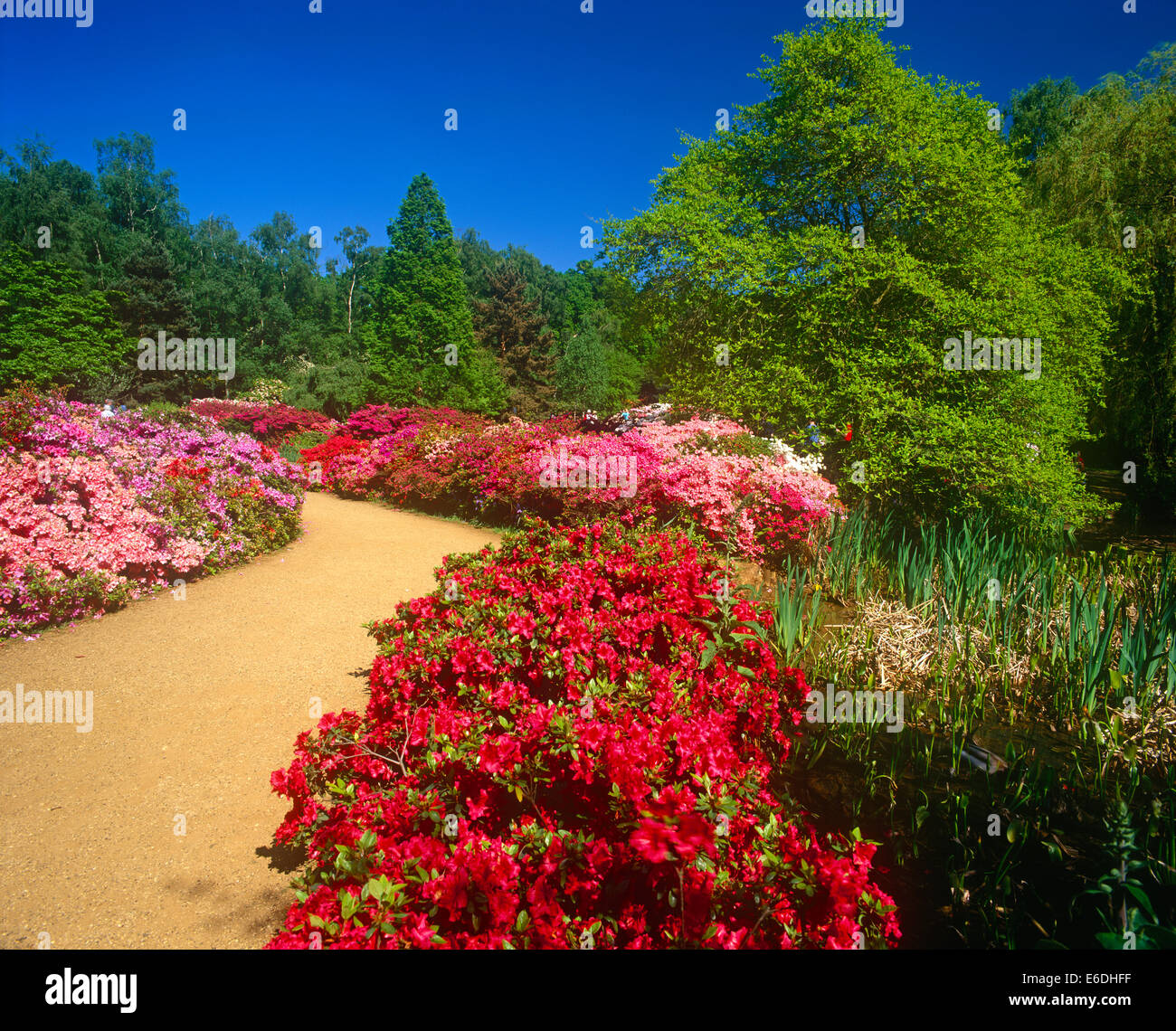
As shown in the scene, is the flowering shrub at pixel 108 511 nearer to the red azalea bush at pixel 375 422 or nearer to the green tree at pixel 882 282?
the red azalea bush at pixel 375 422

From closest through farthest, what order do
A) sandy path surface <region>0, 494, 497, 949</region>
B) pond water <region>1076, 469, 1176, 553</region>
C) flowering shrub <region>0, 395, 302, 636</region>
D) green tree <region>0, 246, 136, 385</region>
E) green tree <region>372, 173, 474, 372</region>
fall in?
1. sandy path surface <region>0, 494, 497, 949</region>
2. flowering shrub <region>0, 395, 302, 636</region>
3. pond water <region>1076, 469, 1176, 553</region>
4. green tree <region>372, 173, 474, 372</region>
5. green tree <region>0, 246, 136, 385</region>

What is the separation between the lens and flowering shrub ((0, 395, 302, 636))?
15.5 feet

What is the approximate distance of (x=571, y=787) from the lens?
2.20m

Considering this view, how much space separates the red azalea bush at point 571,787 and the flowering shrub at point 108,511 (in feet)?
10.8

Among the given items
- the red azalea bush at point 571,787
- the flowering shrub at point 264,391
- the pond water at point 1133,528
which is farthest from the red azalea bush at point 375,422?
the flowering shrub at point 264,391

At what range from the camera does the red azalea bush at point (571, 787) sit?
5.29 ft

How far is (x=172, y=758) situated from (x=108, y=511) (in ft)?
10.9

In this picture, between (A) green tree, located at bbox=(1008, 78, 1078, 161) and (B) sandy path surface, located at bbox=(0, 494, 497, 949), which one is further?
(A) green tree, located at bbox=(1008, 78, 1078, 161)

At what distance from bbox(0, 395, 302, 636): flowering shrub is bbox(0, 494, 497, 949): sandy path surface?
281 millimetres

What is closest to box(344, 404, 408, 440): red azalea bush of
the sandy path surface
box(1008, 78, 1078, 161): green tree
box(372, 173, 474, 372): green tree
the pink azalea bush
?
the pink azalea bush

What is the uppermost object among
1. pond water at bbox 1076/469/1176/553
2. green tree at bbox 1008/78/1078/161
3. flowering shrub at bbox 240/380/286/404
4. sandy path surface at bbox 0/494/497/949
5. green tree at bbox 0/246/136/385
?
green tree at bbox 1008/78/1078/161

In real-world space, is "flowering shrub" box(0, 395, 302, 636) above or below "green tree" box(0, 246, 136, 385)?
below

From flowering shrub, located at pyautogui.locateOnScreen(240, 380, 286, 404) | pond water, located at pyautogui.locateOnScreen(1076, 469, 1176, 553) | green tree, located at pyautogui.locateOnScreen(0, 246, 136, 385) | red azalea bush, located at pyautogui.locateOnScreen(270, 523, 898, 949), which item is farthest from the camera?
flowering shrub, located at pyautogui.locateOnScreen(240, 380, 286, 404)

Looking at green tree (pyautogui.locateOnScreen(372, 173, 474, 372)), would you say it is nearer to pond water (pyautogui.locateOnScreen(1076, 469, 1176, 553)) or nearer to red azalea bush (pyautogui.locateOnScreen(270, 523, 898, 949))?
pond water (pyautogui.locateOnScreen(1076, 469, 1176, 553))
